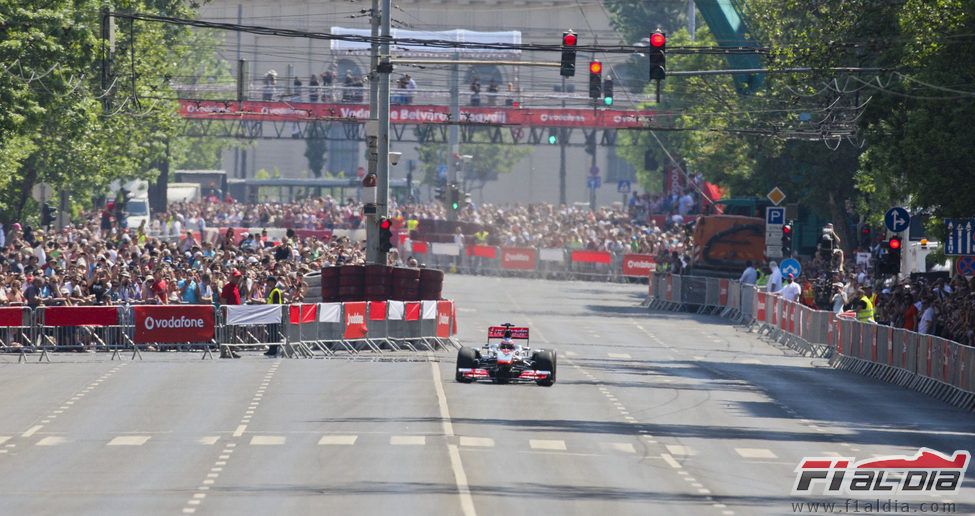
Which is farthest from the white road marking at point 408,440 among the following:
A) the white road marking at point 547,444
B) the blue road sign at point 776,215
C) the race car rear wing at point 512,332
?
the blue road sign at point 776,215

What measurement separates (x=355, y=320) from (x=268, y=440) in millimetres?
15387

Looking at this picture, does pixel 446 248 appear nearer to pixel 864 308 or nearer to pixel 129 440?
pixel 864 308

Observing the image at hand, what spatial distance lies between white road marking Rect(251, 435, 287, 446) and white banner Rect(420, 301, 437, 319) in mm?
16408

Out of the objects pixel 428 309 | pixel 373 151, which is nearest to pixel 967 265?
pixel 428 309

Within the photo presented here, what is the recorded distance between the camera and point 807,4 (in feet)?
129

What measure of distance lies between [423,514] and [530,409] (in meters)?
9.72

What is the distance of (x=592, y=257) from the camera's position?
224 ft

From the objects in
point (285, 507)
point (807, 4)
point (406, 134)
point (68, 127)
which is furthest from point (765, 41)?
point (406, 134)

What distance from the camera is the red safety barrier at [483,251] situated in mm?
70369

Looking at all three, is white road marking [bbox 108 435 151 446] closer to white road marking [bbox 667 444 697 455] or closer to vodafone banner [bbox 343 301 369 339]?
white road marking [bbox 667 444 697 455]

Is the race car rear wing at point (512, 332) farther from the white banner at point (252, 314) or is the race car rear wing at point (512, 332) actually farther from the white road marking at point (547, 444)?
the white road marking at point (547, 444)

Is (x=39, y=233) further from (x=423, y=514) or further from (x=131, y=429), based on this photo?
(x=423, y=514)

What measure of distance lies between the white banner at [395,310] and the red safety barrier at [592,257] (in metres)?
31.4

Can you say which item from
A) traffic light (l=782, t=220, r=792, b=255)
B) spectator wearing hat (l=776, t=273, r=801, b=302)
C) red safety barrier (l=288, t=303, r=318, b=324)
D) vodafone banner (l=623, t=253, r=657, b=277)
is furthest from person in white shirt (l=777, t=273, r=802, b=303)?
vodafone banner (l=623, t=253, r=657, b=277)
